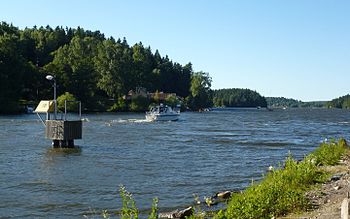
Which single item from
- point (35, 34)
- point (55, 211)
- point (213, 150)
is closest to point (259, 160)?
point (213, 150)

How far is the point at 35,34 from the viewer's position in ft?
552

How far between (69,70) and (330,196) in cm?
12257

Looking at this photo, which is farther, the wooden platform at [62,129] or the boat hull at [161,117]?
the boat hull at [161,117]

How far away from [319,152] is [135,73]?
127 metres

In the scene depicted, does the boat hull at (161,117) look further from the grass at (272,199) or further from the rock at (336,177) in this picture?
the rock at (336,177)

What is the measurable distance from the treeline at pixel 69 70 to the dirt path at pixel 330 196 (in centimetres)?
9366

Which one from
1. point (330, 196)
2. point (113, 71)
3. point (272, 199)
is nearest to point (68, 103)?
point (113, 71)

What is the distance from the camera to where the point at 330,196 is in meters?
15.8

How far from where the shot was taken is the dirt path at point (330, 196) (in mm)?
13062

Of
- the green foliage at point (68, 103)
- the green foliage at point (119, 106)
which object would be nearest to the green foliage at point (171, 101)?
the green foliage at point (119, 106)

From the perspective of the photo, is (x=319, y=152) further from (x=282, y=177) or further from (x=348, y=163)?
(x=282, y=177)

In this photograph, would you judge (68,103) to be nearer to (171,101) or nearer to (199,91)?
(171,101)

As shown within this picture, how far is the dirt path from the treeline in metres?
93.7

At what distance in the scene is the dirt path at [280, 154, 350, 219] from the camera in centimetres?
1306
